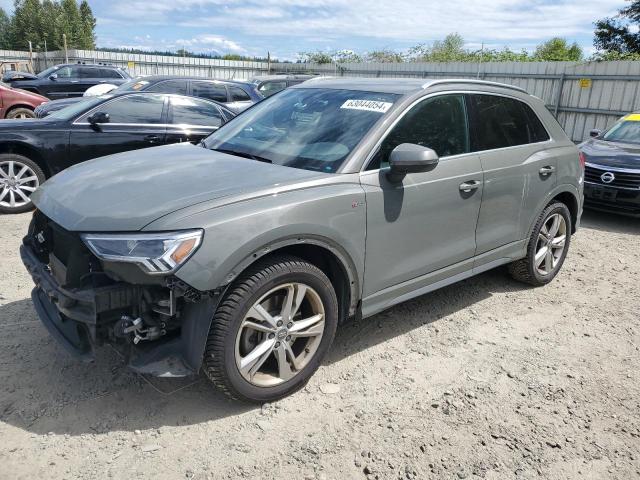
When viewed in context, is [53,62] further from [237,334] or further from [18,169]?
[237,334]

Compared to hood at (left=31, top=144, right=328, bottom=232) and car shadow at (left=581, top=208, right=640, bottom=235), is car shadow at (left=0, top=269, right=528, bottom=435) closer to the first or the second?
hood at (left=31, top=144, right=328, bottom=232)

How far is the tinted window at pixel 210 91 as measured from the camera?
10.7 metres

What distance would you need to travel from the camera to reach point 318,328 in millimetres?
3107

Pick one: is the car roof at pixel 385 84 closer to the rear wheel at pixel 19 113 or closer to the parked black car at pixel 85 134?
the parked black car at pixel 85 134

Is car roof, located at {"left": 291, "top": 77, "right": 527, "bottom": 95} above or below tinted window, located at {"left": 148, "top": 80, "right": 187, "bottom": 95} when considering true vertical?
above

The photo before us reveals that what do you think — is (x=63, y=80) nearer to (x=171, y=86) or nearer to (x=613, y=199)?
(x=171, y=86)

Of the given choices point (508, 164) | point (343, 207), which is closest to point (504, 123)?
point (508, 164)

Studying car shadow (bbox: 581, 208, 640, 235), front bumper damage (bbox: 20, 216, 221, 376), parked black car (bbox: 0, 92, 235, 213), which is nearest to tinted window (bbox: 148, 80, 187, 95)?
parked black car (bbox: 0, 92, 235, 213)

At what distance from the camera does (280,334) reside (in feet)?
9.68

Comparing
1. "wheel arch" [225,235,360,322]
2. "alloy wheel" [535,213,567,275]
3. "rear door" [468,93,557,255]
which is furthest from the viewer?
"alloy wheel" [535,213,567,275]

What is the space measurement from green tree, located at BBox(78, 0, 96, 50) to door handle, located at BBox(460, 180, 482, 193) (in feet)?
242

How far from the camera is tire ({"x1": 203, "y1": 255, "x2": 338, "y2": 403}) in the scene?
269 centimetres

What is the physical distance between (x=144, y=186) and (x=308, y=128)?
46.5 inches

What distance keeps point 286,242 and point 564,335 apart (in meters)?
2.48
